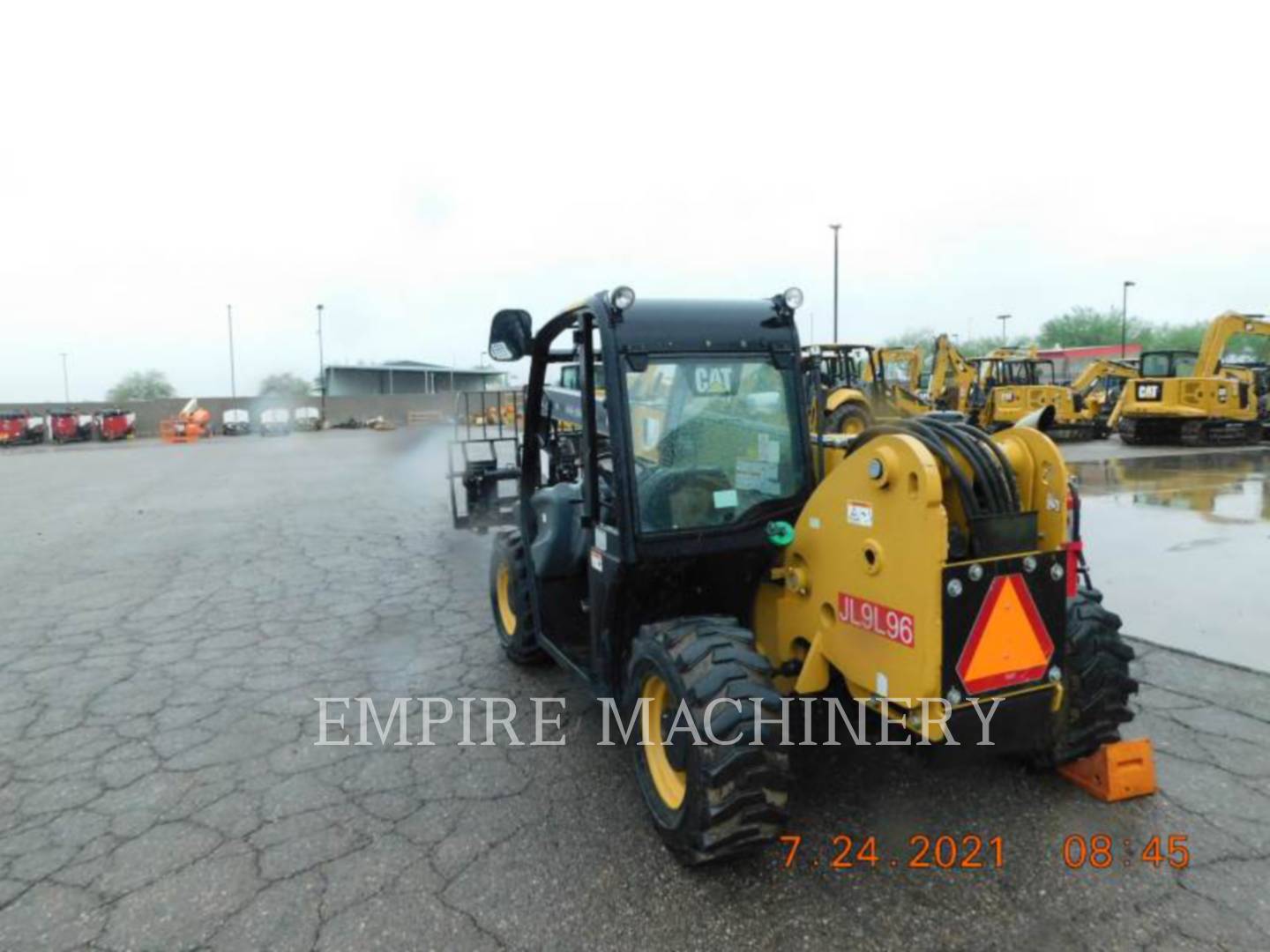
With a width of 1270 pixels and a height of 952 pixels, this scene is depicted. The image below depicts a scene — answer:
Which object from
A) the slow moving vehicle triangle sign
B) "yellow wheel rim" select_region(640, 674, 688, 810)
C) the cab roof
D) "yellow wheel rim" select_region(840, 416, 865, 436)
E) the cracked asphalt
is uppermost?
the cab roof

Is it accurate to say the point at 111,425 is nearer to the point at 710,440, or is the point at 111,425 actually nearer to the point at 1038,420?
the point at 710,440

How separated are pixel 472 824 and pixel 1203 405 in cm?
2041

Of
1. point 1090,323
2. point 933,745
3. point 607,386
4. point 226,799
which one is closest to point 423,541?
point 226,799

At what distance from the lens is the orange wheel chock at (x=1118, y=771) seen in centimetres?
308

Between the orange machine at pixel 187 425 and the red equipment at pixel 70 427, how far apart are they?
2.62 meters

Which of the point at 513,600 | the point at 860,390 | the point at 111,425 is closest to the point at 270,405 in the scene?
the point at 111,425

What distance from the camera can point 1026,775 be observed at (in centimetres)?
328

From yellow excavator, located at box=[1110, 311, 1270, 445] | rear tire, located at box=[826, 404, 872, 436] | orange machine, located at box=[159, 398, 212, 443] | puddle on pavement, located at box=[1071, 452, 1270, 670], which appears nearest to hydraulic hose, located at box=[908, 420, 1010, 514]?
puddle on pavement, located at box=[1071, 452, 1270, 670]

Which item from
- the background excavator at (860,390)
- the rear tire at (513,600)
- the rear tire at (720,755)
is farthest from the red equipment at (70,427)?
the rear tire at (720,755)

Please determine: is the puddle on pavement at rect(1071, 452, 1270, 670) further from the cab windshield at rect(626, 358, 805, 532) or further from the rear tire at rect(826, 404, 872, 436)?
the cab windshield at rect(626, 358, 805, 532)

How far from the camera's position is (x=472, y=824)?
122 inches

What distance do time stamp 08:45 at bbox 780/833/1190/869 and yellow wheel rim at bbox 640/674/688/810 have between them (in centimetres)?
45

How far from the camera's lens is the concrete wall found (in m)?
35.0

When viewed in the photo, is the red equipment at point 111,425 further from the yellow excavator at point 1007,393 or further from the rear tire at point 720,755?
the rear tire at point 720,755
